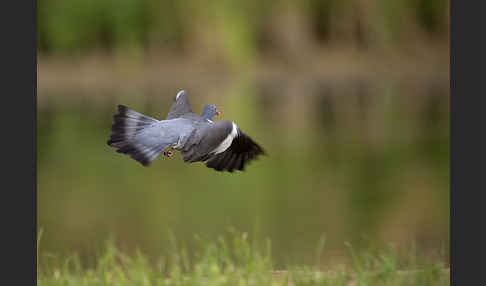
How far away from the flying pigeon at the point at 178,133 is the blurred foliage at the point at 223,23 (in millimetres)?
17256

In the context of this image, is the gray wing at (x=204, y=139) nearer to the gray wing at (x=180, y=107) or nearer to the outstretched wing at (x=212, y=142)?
the outstretched wing at (x=212, y=142)

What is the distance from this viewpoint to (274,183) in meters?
11.3

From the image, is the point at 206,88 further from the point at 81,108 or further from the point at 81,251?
the point at 81,251

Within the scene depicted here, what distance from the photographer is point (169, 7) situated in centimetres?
2153

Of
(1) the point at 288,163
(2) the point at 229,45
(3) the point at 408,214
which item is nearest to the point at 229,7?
(2) the point at 229,45

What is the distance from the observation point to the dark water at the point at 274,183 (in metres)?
8.30

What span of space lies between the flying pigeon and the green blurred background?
1.36 metres

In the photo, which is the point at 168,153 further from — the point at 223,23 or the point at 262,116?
the point at 223,23

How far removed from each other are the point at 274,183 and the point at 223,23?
1046 centimetres

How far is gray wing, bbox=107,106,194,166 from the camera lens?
3.68m

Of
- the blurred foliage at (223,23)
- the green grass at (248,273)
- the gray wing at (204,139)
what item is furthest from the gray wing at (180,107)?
the blurred foliage at (223,23)

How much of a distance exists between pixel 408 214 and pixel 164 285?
4.86 m

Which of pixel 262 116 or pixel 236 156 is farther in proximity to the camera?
pixel 262 116

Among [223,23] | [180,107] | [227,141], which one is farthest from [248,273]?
[223,23]
